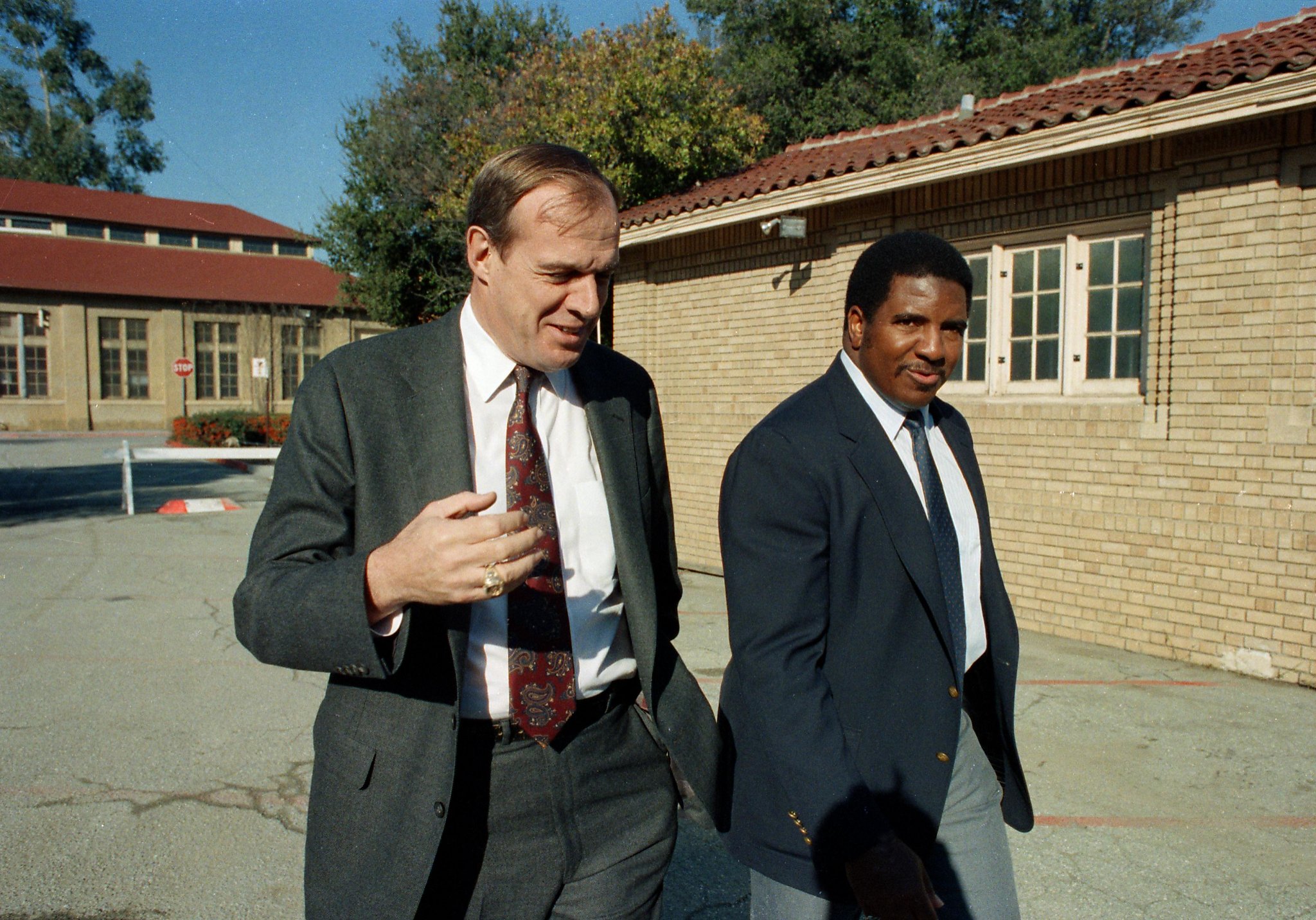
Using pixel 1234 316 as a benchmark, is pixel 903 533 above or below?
below

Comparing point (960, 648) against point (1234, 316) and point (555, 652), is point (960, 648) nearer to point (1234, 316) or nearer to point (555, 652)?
point (555, 652)

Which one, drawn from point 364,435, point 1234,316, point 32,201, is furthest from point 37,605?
point 32,201

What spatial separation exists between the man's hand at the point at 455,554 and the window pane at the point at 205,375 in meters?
43.3

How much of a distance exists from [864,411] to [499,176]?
922 millimetres

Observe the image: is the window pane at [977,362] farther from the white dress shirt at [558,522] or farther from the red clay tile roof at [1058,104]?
the white dress shirt at [558,522]

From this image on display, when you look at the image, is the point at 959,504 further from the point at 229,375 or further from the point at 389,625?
the point at 229,375

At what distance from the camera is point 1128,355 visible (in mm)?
7160

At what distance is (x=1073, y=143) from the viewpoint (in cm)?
678

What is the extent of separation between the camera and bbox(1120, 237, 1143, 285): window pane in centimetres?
702

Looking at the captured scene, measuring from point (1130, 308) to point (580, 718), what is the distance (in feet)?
21.1

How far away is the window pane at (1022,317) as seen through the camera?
7.70 meters

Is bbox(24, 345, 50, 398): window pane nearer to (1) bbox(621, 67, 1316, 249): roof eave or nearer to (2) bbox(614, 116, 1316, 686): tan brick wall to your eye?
(1) bbox(621, 67, 1316, 249): roof eave

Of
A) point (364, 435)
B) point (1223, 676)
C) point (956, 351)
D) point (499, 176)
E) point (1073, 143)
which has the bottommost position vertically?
point (1223, 676)

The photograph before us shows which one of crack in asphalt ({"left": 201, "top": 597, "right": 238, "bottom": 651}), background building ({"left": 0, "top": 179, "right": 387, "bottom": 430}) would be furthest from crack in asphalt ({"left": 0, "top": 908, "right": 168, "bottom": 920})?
background building ({"left": 0, "top": 179, "right": 387, "bottom": 430})
